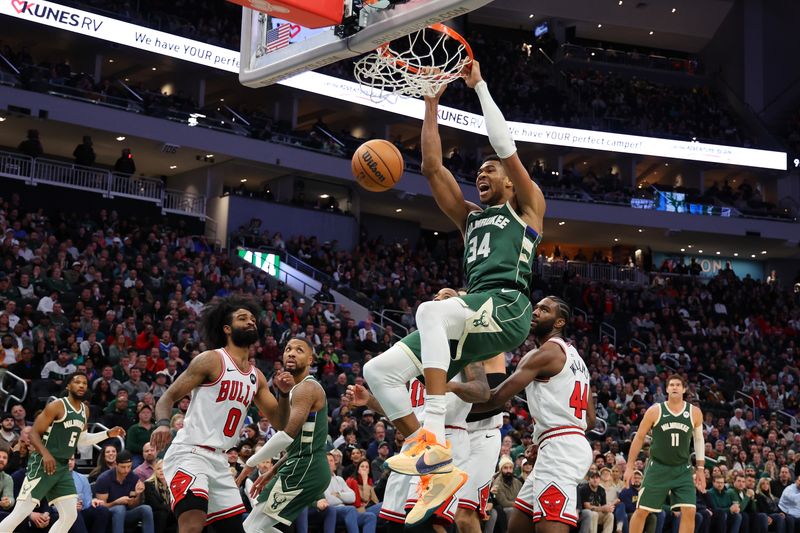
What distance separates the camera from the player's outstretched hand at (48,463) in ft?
30.9

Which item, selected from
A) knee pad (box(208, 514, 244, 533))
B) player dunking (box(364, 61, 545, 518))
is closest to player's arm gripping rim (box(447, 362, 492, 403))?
player dunking (box(364, 61, 545, 518))

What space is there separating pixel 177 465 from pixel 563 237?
34.5 metres

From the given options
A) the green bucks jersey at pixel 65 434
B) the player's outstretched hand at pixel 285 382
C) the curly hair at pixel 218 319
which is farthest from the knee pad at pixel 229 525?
the green bucks jersey at pixel 65 434

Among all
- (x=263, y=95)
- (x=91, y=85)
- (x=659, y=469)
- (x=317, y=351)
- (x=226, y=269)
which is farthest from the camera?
Result: (x=263, y=95)

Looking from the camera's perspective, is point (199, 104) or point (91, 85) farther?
point (199, 104)

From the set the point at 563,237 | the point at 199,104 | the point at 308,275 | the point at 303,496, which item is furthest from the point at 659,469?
the point at 563,237

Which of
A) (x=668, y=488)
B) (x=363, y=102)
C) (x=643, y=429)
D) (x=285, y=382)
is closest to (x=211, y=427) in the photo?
(x=285, y=382)

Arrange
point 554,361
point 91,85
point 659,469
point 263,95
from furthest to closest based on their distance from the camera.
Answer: point 263,95, point 91,85, point 659,469, point 554,361

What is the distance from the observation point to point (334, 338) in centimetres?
2103

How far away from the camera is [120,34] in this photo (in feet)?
92.0

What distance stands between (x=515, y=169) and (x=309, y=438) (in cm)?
330

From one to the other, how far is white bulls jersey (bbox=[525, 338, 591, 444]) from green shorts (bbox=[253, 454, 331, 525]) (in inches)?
73.7

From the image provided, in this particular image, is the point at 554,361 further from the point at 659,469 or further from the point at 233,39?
the point at 233,39

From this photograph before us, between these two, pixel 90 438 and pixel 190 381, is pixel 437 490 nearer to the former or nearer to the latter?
pixel 190 381
